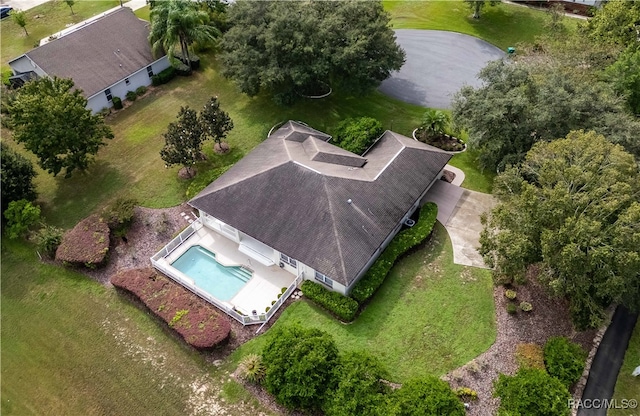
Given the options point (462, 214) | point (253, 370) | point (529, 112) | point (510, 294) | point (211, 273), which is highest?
point (529, 112)

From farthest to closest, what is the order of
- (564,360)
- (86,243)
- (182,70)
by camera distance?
(182,70) < (86,243) < (564,360)

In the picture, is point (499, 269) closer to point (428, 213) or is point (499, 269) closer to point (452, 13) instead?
point (428, 213)

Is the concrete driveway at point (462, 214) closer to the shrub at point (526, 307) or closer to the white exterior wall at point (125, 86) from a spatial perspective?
the shrub at point (526, 307)

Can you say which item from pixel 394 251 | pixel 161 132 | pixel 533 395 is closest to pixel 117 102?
pixel 161 132

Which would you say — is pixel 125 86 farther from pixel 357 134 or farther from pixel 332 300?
pixel 332 300

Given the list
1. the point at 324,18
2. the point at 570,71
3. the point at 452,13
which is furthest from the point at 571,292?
the point at 452,13

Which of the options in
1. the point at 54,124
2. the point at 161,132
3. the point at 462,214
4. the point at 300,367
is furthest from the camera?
the point at 161,132

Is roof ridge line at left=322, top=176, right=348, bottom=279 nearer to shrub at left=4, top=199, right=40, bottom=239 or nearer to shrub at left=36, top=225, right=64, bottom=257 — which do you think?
shrub at left=36, top=225, right=64, bottom=257
